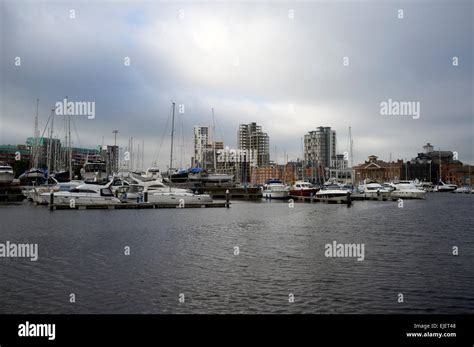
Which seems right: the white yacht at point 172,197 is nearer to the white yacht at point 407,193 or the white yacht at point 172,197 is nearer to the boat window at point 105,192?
the boat window at point 105,192

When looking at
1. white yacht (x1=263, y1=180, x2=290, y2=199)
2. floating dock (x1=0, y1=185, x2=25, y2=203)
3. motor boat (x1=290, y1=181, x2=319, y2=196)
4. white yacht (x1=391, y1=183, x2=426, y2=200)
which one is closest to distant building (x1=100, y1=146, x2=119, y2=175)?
floating dock (x1=0, y1=185, x2=25, y2=203)

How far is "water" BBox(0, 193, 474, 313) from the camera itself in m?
15.5

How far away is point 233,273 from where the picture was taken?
795 inches

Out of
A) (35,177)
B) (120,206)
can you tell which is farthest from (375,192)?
(35,177)

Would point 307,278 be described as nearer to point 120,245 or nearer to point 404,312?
point 404,312

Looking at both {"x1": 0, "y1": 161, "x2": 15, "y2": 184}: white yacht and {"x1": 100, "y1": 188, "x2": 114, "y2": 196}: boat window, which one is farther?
{"x1": 0, "y1": 161, "x2": 15, "y2": 184}: white yacht

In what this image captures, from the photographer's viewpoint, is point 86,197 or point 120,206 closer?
point 86,197

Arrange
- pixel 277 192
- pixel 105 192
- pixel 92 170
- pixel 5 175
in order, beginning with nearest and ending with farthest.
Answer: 1. pixel 105 192
2. pixel 5 175
3. pixel 277 192
4. pixel 92 170

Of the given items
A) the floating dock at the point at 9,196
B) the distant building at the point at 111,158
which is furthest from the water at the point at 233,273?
the distant building at the point at 111,158

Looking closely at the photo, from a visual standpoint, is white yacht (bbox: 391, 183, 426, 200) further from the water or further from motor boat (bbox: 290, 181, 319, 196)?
the water

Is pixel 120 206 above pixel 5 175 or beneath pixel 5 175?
beneath

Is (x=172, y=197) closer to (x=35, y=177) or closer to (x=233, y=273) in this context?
(x=35, y=177)

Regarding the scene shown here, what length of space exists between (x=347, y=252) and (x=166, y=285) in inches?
469

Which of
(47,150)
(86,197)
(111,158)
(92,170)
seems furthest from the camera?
(111,158)
